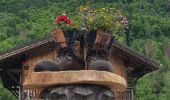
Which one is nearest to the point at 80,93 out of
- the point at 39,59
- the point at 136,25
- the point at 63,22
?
the point at 63,22

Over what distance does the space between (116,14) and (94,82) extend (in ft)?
3.15

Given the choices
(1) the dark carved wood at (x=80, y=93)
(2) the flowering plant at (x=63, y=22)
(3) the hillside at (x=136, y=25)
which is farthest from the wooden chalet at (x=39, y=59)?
(3) the hillside at (x=136, y=25)

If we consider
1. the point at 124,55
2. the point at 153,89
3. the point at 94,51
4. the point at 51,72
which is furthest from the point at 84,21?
the point at 153,89

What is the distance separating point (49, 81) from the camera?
11.4 ft

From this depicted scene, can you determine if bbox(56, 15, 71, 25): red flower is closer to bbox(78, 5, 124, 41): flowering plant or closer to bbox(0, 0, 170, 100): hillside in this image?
bbox(78, 5, 124, 41): flowering plant

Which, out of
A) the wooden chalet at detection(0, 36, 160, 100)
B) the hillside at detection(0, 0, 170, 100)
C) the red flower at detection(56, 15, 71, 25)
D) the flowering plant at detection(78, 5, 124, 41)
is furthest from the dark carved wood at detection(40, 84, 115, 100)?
the hillside at detection(0, 0, 170, 100)

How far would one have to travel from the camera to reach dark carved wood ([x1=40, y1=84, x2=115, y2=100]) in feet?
11.3

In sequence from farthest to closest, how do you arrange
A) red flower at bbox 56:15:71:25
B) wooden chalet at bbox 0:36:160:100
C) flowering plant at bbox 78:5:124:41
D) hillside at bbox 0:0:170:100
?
hillside at bbox 0:0:170:100, wooden chalet at bbox 0:36:160:100, red flower at bbox 56:15:71:25, flowering plant at bbox 78:5:124:41

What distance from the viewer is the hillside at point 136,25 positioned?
55491mm

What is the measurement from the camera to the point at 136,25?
7619 centimetres

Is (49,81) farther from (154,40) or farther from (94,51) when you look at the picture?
(154,40)

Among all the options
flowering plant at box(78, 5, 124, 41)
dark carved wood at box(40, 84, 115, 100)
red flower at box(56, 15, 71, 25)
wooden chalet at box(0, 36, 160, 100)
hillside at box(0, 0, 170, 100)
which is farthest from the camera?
hillside at box(0, 0, 170, 100)

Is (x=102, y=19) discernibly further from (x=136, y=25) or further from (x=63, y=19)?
(x=136, y=25)

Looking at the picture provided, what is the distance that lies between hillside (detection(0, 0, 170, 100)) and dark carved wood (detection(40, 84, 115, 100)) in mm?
40546
